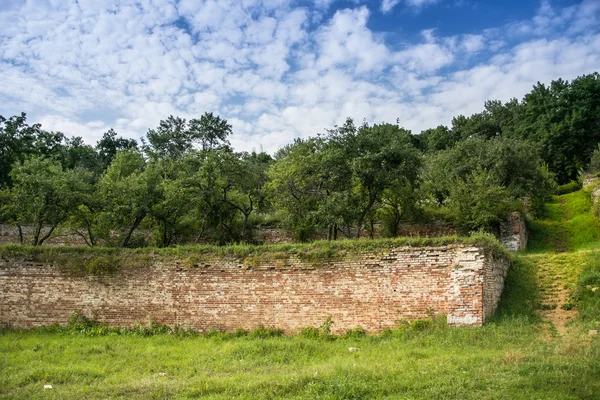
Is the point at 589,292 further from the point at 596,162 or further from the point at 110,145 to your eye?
the point at 110,145

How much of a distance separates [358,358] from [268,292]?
4146 mm

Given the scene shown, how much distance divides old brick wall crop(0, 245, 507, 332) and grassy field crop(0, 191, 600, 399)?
489mm

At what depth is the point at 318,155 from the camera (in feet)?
68.7

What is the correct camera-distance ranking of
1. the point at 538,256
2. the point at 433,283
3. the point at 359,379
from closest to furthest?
the point at 359,379, the point at 433,283, the point at 538,256

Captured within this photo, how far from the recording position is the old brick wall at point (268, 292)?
12617 millimetres

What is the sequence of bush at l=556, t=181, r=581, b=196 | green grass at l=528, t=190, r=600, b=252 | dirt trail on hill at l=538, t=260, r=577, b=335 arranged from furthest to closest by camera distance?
1. bush at l=556, t=181, r=581, b=196
2. green grass at l=528, t=190, r=600, b=252
3. dirt trail on hill at l=538, t=260, r=577, b=335

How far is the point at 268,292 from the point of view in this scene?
13906mm

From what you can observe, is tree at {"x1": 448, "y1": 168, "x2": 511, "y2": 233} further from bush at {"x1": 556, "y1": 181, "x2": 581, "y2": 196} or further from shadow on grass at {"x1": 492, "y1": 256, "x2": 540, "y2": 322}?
bush at {"x1": 556, "y1": 181, "x2": 581, "y2": 196}

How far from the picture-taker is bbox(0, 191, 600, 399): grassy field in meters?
8.11

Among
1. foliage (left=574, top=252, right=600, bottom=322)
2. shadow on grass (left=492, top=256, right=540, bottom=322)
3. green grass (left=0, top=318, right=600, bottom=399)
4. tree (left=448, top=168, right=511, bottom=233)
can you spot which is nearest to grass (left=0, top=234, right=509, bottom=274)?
shadow on grass (left=492, top=256, right=540, bottom=322)

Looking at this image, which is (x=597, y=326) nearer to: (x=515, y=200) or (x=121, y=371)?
(x=121, y=371)

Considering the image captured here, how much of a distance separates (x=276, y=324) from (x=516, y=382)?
7.26 meters

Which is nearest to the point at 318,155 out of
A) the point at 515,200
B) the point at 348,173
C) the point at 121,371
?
the point at 348,173

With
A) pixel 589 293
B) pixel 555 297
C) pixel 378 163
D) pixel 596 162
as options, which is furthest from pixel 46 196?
pixel 596 162
